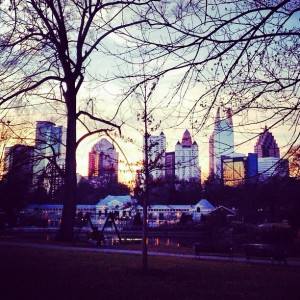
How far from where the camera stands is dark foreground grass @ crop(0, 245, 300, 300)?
340 inches

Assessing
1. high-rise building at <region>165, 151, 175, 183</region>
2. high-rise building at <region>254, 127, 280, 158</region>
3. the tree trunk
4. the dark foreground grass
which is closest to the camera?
high-rise building at <region>254, 127, 280, 158</region>

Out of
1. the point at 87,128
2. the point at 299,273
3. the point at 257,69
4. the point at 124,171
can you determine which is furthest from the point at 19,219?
the point at 257,69

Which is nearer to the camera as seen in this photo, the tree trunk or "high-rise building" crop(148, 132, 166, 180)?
"high-rise building" crop(148, 132, 166, 180)

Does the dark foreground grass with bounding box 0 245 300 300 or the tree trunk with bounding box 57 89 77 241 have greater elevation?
the tree trunk with bounding box 57 89 77 241

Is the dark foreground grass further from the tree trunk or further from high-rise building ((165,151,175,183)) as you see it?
the tree trunk

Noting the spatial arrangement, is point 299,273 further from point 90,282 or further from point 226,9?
point 226,9

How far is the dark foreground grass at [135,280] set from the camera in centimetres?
863

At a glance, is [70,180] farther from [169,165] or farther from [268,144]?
[268,144]

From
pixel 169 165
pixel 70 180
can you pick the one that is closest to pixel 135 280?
pixel 169 165

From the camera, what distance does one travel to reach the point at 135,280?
10.5 m

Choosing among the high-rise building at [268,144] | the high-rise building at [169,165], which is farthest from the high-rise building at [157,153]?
the high-rise building at [268,144]

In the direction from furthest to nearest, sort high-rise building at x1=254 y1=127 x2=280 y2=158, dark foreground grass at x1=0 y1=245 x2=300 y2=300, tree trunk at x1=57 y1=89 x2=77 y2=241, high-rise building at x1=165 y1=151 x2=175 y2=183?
tree trunk at x1=57 y1=89 x2=77 y2=241, high-rise building at x1=165 y1=151 x2=175 y2=183, dark foreground grass at x1=0 y1=245 x2=300 y2=300, high-rise building at x1=254 y1=127 x2=280 y2=158

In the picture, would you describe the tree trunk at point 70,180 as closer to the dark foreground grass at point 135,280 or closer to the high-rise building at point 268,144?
the dark foreground grass at point 135,280

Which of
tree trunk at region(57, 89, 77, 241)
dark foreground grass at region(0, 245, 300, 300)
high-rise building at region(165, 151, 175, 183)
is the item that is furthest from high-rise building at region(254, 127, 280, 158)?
tree trunk at region(57, 89, 77, 241)
